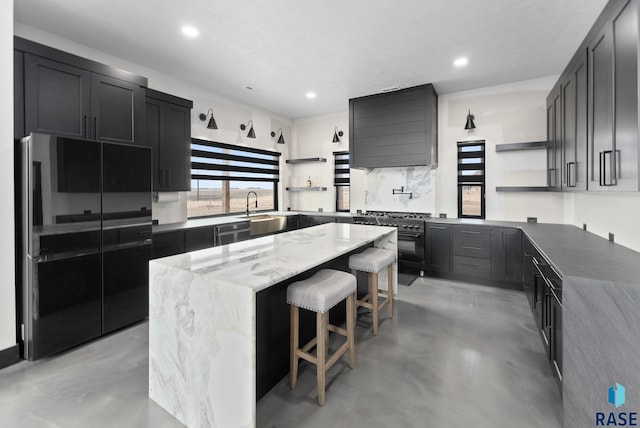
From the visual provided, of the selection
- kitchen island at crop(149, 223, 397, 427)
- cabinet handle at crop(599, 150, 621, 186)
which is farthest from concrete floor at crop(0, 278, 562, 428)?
cabinet handle at crop(599, 150, 621, 186)

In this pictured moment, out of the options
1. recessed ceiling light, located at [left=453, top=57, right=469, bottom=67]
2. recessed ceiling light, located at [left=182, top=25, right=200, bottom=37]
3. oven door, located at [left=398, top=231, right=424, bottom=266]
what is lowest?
oven door, located at [left=398, top=231, right=424, bottom=266]

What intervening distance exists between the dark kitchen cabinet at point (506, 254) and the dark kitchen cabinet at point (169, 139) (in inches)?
171

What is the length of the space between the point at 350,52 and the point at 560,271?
120 inches

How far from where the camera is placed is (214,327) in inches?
60.0

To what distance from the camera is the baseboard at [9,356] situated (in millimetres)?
2258

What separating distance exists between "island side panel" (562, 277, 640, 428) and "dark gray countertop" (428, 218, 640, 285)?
0.26ft

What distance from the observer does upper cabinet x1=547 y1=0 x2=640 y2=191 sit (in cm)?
160

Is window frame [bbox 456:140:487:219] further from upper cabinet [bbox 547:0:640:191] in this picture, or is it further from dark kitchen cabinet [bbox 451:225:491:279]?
upper cabinet [bbox 547:0:640:191]

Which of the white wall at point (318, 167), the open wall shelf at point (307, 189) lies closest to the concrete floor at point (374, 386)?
the white wall at point (318, 167)

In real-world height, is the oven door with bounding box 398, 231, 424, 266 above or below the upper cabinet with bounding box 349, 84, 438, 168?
below

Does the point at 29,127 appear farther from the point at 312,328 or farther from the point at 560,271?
the point at 560,271

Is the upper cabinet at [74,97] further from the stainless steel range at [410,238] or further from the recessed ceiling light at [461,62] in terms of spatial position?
the recessed ceiling light at [461,62]

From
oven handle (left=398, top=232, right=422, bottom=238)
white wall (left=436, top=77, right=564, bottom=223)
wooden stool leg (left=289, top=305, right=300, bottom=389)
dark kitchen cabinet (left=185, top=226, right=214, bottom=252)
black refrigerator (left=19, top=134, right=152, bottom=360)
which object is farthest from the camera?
oven handle (left=398, top=232, right=422, bottom=238)

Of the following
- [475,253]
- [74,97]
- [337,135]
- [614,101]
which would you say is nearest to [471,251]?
[475,253]
